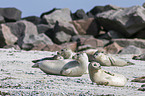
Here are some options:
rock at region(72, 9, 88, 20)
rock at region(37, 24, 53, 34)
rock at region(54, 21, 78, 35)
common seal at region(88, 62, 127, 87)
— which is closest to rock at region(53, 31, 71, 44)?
rock at region(54, 21, 78, 35)

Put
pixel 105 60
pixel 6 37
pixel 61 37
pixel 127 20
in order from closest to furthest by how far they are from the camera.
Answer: pixel 105 60 → pixel 127 20 → pixel 6 37 → pixel 61 37

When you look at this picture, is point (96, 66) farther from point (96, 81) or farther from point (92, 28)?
point (92, 28)

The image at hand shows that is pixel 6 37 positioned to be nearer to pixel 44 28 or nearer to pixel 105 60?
pixel 44 28

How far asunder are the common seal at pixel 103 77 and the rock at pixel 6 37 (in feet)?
64.2

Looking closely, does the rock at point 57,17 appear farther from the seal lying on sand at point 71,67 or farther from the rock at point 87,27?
the seal lying on sand at point 71,67

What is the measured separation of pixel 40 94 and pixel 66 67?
8.23ft

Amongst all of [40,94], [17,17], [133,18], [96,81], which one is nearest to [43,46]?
[133,18]

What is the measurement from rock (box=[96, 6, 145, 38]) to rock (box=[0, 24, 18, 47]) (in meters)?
8.94

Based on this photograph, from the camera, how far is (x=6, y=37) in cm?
2423

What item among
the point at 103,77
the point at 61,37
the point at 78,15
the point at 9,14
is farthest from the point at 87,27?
the point at 103,77

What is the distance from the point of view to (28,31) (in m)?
26.6

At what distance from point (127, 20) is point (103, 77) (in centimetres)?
1871

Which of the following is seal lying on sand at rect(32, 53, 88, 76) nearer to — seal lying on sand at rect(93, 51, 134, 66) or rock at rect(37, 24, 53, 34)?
seal lying on sand at rect(93, 51, 134, 66)

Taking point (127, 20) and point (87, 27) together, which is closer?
point (127, 20)
